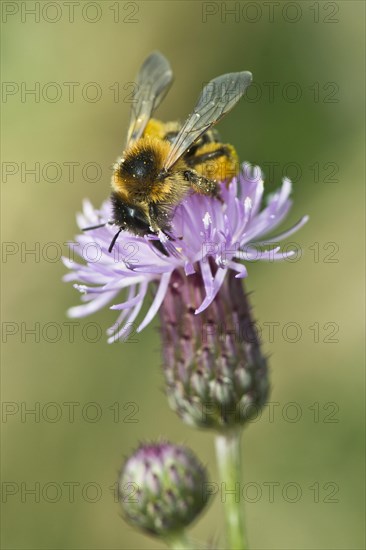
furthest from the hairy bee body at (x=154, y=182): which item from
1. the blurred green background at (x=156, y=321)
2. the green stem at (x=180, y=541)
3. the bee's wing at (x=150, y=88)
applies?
the blurred green background at (x=156, y=321)

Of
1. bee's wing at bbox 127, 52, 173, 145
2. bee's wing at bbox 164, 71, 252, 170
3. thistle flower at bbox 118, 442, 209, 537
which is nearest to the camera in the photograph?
bee's wing at bbox 164, 71, 252, 170

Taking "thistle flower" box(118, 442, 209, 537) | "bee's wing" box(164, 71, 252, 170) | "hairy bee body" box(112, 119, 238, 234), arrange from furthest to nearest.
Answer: "thistle flower" box(118, 442, 209, 537)
"hairy bee body" box(112, 119, 238, 234)
"bee's wing" box(164, 71, 252, 170)

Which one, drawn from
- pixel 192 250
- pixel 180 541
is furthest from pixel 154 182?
pixel 180 541

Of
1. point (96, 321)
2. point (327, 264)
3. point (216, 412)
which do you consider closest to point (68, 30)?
point (96, 321)

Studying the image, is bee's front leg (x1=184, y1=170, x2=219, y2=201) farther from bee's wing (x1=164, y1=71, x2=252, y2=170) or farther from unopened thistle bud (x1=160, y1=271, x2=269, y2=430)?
unopened thistle bud (x1=160, y1=271, x2=269, y2=430)

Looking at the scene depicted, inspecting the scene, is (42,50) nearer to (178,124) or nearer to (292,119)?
(292,119)

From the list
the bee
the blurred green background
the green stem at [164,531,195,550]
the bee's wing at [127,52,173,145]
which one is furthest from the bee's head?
the blurred green background
